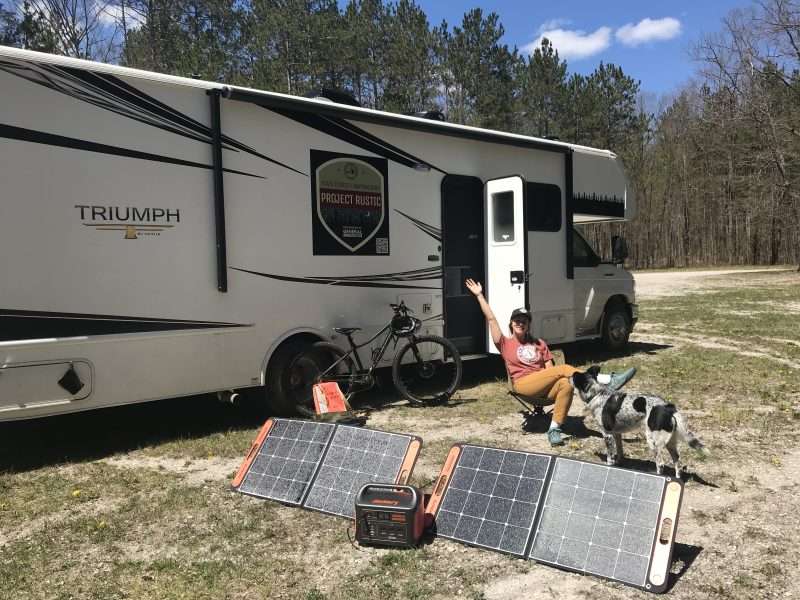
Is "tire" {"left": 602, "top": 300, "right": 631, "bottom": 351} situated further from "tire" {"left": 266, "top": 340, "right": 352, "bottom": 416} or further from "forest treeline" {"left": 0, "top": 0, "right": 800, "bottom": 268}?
"forest treeline" {"left": 0, "top": 0, "right": 800, "bottom": 268}

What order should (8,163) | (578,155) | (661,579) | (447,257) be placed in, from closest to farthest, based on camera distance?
1. (661,579)
2. (8,163)
3. (447,257)
4. (578,155)

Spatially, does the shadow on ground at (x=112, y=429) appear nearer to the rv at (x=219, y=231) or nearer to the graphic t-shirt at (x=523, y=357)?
the rv at (x=219, y=231)

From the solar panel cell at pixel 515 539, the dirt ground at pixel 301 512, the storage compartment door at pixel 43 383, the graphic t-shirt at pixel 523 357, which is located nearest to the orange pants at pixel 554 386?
the graphic t-shirt at pixel 523 357

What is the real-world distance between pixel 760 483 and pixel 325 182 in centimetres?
416

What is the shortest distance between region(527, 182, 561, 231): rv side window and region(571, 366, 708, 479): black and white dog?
11.0ft

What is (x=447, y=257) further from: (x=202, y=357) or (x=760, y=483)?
(x=760, y=483)

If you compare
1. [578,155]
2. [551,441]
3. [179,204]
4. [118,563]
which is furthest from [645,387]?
[118,563]

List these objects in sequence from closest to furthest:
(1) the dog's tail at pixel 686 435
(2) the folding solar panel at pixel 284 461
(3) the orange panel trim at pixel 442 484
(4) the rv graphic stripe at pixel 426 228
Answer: (3) the orange panel trim at pixel 442 484 < (1) the dog's tail at pixel 686 435 < (2) the folding solar panel at pixel 284 461 < (4) the rv graphic stripe at pixel 426 228

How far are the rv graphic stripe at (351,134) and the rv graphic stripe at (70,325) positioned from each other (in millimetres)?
2049

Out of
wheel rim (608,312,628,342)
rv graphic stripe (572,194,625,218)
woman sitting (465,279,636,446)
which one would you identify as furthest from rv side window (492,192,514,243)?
wheel rim (608,312,628,342)

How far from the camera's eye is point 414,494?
11.1ft

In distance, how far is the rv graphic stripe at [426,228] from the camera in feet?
21.5

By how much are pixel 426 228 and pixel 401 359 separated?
1401 mm

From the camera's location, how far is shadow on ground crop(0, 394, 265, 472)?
502 cm
